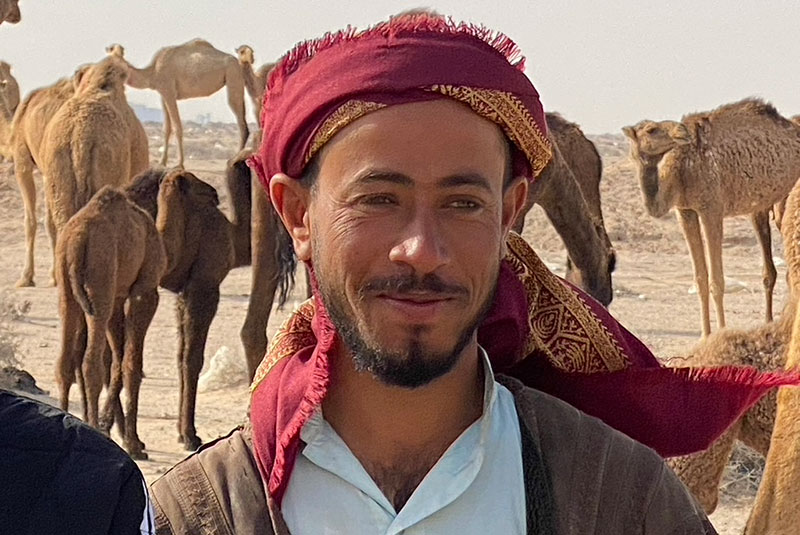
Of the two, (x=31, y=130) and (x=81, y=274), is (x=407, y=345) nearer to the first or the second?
(x=81, y=274)

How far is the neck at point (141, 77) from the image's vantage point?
82.0 feet

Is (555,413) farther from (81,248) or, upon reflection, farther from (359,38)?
(81,248)

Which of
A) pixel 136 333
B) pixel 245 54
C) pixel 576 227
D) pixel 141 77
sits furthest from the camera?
pixel 141 77

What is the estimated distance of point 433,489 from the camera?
219cm

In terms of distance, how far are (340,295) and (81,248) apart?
5.85 m

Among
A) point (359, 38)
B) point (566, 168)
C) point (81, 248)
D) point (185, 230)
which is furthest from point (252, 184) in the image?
point (359, 38)

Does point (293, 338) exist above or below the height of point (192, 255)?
above

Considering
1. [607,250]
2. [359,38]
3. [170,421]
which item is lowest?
[170,421]

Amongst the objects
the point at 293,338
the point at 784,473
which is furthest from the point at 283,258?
the point at 293,338

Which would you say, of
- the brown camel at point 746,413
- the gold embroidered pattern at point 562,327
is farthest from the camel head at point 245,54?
the gold embroidered pattern at point 562,327

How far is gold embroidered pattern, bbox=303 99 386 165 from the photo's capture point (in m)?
2.15

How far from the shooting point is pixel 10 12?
4.78 m

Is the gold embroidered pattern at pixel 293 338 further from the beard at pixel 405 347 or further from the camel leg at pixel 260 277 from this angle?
the camel leg at pixel 260 277

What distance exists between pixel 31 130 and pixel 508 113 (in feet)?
42.1
